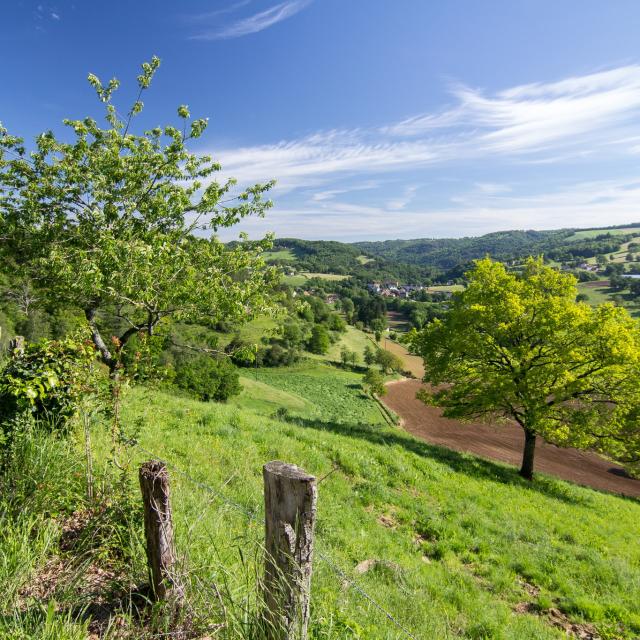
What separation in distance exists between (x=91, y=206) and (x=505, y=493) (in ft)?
52.2

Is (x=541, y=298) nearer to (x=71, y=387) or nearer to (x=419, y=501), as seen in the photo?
(x=419, y=501)

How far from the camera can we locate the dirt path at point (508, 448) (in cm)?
3289

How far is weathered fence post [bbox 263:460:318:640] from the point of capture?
299cm

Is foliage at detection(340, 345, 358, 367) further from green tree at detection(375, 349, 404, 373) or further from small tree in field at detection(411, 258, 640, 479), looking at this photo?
small tree in field at detection(411, 258, 640, 479)

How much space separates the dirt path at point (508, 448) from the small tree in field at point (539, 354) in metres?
9.21

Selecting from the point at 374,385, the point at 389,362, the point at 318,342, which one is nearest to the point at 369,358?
the point at 389,362

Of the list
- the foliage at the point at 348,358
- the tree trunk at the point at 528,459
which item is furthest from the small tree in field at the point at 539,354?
the foliage at the point at 348,358

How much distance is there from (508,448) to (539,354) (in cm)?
2836

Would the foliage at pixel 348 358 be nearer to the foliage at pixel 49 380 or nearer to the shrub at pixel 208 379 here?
the shrub at pixel 208 379

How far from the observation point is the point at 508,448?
41281 millimetres

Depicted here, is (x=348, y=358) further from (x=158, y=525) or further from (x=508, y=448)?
(x=158, y=525)

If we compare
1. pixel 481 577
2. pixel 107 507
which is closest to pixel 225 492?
pixel 107 507

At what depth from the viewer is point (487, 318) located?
17781 millimetres

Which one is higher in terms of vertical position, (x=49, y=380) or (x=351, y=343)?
(x=49, y=380)
